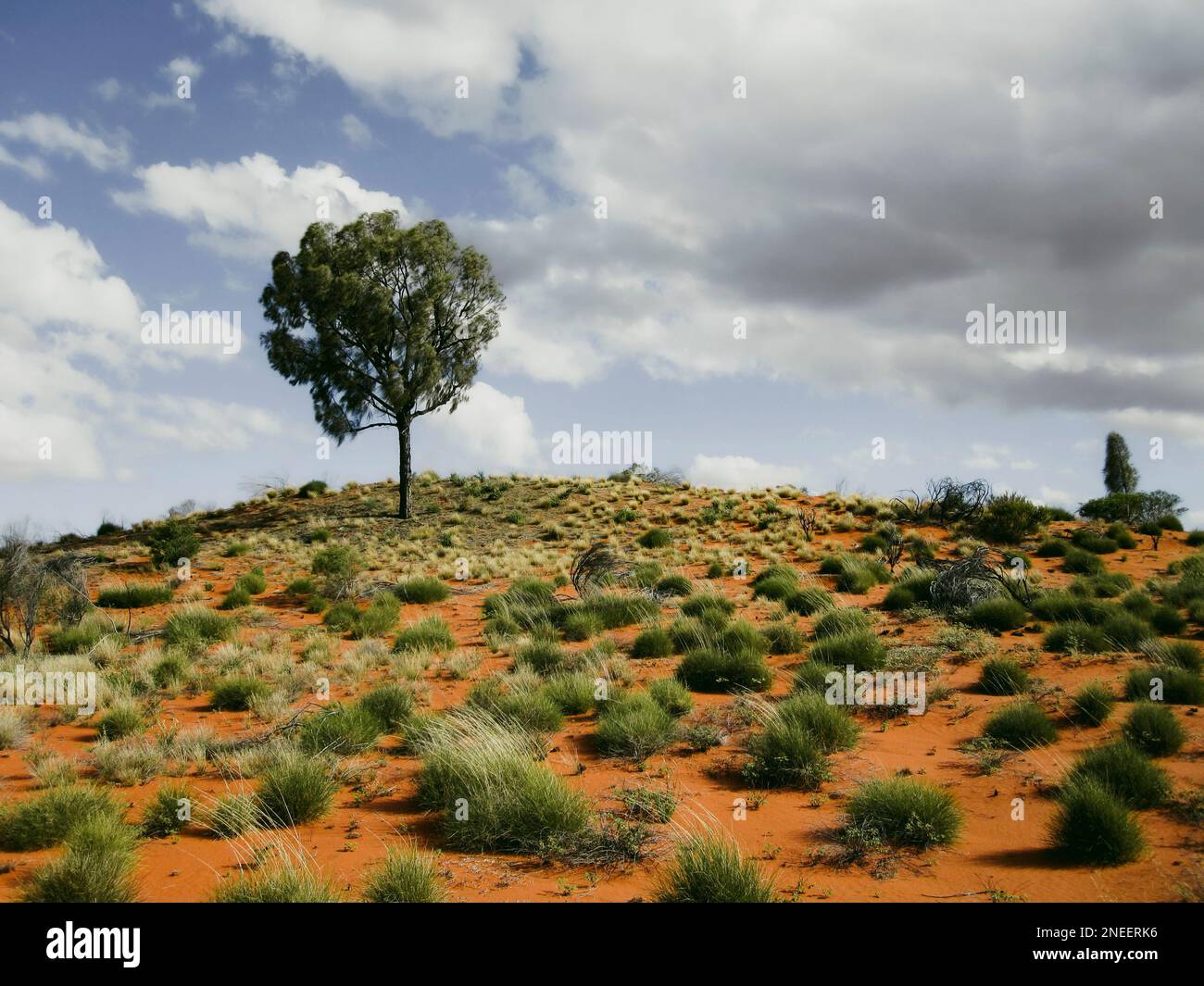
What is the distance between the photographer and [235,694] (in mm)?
11977

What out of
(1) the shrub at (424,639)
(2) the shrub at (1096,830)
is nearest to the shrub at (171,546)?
(1) the shrub at (424,639)

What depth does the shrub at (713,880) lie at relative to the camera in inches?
221

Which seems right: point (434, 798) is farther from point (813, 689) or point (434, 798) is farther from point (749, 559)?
point (749, 559)

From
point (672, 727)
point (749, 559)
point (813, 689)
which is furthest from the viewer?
point (749, 559)

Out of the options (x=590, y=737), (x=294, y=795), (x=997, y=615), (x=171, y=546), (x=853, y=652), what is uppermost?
(x=171, y=546)

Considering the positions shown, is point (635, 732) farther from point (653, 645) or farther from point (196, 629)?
point (196, 629)

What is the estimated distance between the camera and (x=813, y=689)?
36.6ft

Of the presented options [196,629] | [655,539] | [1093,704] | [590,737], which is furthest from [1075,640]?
[655,539]

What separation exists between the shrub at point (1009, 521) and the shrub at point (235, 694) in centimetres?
2459

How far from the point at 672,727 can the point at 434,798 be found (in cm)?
329

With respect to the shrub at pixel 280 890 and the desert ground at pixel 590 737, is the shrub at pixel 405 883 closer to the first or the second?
the desert ground at pixel 590 737

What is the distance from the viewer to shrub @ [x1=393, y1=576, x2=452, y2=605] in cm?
2080

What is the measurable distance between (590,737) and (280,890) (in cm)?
503
